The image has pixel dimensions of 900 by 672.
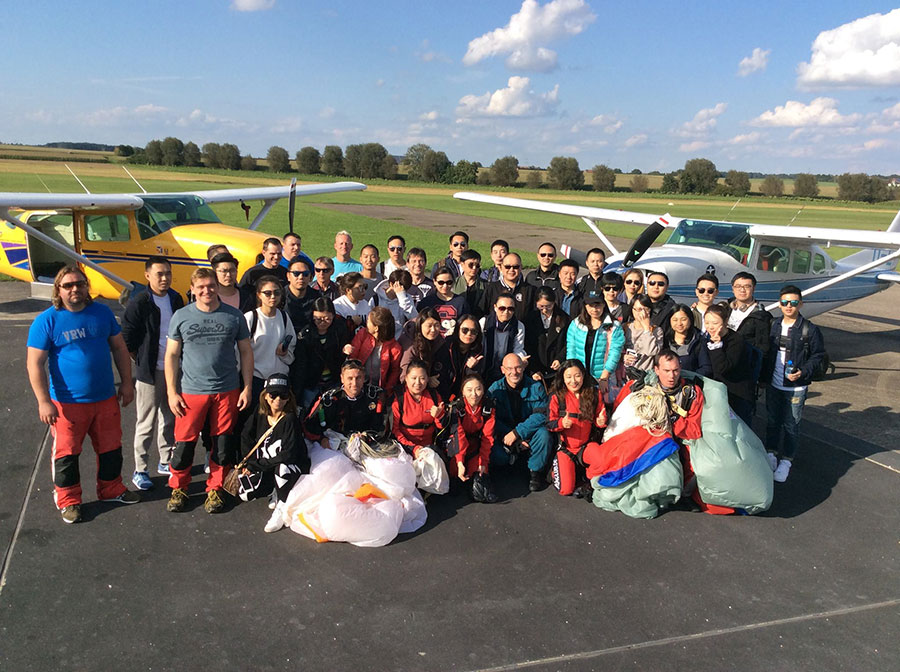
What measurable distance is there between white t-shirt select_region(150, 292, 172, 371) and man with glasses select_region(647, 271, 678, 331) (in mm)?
4035

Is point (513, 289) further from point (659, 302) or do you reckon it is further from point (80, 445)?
point (80, 445)

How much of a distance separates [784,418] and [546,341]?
2.24 metres

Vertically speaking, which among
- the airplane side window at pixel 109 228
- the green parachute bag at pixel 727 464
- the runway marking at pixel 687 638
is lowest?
the runway marking at pixel 687 638

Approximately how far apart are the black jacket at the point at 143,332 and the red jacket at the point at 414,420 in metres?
1.85

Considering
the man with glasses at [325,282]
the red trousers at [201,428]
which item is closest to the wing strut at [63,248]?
the man with glasses at [325,282]

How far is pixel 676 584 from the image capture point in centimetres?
390

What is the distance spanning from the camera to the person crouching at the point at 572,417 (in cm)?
491

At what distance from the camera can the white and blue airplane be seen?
29.6 feet

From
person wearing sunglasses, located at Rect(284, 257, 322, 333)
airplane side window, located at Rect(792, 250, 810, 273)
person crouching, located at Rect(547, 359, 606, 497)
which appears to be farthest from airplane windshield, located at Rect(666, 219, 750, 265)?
person wearing sunglasses, located at Rect(284, 257, 322, 333)

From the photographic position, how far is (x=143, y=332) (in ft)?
14.9

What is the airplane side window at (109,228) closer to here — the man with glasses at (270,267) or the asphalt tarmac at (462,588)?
the man with glasses at (270,267)

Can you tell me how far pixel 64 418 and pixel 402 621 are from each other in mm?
2681

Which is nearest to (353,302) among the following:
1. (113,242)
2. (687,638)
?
(687,638)

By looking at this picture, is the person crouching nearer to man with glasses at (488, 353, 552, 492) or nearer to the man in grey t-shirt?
man with glasses at (488, 353, 552, 492)
